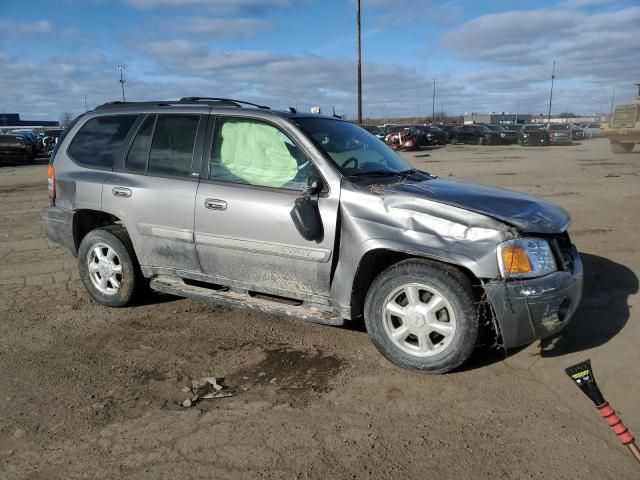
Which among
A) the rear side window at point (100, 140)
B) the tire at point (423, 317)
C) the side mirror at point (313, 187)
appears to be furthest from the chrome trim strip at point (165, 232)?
the tire at point (423, 317)

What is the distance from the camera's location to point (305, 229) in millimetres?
3762

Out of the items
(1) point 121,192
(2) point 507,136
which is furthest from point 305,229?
(2) point 507,136

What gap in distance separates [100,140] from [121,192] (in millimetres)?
719

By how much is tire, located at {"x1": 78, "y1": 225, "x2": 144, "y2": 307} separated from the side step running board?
0.26 m

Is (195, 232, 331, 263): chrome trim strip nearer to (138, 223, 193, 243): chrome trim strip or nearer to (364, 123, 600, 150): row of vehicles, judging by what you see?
(138, 223, 193, 243): chrome trim strip

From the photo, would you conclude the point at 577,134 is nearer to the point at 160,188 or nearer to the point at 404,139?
the point at 404,139

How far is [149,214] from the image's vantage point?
4.53 metres

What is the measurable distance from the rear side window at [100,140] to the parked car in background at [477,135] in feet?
122

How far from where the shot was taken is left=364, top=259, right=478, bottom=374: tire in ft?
11.2

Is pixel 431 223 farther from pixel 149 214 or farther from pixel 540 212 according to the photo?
pixel 149 214

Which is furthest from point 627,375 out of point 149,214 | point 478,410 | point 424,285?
point 149,214

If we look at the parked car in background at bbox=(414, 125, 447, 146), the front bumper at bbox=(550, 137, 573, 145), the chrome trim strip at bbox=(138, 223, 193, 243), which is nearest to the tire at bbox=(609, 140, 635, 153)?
the parked car in background at bbox=(414, 125, 447, 146)

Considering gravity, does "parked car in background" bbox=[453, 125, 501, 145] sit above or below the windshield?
below

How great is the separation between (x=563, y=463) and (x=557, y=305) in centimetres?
103
